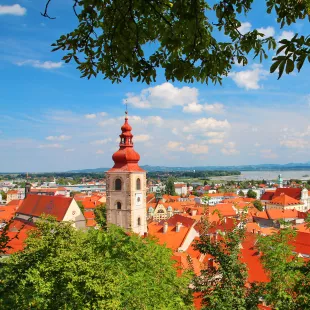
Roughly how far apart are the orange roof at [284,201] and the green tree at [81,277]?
61.8 meters

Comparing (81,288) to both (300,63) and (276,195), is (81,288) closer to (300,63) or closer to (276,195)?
(300,63)

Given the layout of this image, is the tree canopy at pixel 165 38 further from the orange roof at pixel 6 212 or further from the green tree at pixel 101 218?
the orange roof at pixel 6 212

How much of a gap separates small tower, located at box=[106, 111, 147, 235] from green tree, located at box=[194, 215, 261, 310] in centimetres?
1890

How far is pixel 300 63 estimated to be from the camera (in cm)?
280

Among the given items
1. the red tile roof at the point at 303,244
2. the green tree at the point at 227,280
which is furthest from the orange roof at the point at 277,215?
the green tree at the point at 227,280

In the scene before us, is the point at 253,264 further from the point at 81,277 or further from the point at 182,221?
the point at 182,221

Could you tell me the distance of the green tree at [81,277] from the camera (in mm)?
8031

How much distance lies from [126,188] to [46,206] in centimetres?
1483

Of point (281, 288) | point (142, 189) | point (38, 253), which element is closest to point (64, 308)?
point (38, 253)

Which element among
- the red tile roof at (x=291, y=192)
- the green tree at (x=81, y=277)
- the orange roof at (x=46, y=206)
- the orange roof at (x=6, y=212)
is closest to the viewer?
the green tree at (x=81, y=277)

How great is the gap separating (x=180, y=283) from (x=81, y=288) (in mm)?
4645

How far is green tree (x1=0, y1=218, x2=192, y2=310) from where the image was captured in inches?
316

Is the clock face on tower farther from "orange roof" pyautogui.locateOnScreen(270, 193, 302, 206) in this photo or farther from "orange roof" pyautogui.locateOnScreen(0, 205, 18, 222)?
"orange roof" pyautogui.locateOnScreen(270, 193, 302, 206)

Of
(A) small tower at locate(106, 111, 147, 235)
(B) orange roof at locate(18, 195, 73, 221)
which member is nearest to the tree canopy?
(A) small tower at locate(106, 111, 147, 235)
